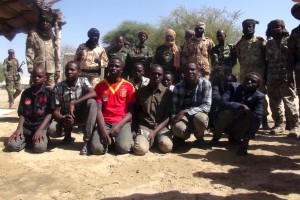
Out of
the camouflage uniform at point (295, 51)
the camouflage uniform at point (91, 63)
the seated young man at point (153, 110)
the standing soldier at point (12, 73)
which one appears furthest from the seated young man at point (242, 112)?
the standing soldier at point (12, 73)

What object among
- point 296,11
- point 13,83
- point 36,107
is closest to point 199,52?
point 296,11

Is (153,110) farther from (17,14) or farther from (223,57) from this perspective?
(223,57)

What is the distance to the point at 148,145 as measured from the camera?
4.49 meters

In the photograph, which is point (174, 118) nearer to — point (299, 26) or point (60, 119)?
point (60, 119)

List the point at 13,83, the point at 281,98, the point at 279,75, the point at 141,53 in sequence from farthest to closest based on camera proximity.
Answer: the point at 13,83 < the point at 141,53 < the point at 281,98 < the point at 279,75

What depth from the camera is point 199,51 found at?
21.6 feet

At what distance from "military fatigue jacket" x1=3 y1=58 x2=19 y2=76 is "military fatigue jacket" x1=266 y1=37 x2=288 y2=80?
9.24m

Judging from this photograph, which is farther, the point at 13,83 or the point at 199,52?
the point at 13,83

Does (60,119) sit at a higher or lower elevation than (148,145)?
higher

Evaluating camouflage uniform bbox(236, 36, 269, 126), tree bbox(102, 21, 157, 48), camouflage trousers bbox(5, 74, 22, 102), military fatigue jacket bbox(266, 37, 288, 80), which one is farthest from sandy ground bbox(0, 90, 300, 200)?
tree bbox(102, 21, 157, 48)

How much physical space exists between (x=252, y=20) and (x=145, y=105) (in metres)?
2.80

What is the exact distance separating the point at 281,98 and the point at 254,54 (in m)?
0.93

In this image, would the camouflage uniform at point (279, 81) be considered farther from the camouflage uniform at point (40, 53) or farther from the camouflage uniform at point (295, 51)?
the camouflage uniform at point (40, 53)

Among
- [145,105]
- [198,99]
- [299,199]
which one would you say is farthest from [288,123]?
[299,199]
